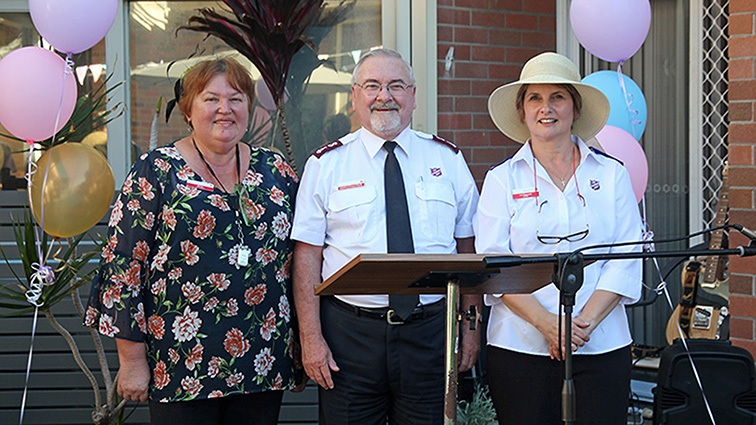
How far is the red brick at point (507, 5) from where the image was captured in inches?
204

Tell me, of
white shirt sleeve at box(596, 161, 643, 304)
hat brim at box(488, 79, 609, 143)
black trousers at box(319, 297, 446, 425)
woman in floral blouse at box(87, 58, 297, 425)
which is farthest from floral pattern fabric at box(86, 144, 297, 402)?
white shirt sleeve at box(596, 161, 643, 304)

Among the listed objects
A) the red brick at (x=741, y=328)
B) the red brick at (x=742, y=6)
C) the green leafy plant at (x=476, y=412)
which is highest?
the red brick at (x=742, y=6)

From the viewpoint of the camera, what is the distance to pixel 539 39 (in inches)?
209

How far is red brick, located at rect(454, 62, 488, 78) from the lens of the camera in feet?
16.6

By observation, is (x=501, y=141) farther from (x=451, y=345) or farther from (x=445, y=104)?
(x=451, y=345)

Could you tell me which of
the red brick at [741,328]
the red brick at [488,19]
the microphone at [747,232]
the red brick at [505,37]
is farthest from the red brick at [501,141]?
the microphone at [747,232]

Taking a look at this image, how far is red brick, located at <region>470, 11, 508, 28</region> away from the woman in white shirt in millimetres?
2377

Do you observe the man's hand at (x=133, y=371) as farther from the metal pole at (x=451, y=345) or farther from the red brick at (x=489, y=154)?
the red brick at (x=489, y=154)

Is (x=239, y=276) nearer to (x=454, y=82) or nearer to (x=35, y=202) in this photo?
(x=35, y=202)

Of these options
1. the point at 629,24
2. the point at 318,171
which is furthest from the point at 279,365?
the point at 629,24

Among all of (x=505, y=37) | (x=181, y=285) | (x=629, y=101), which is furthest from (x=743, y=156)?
(x=181, y=285)

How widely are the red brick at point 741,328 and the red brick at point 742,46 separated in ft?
4.45

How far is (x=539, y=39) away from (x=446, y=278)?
3750mm

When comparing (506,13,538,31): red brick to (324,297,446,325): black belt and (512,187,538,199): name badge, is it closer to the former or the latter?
(512,187,538,199): name badge
